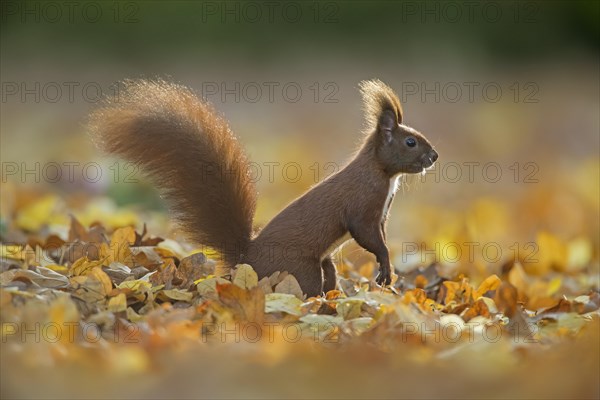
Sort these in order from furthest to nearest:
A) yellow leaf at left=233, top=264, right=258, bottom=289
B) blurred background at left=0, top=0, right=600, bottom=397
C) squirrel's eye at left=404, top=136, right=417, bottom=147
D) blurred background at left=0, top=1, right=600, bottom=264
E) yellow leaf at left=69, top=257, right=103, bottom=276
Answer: blurred background at left=0, top=1, right=600, bottom=264
blurred background at left=0, top=0, right=600, bottom=397
squirrel's eye at left=404, top=136, right=417, bottom=147
yellow leaf at left=69, top=257, right=103, bottom=276
yellow leaf at left=233, top=264, right=258, bottom=289

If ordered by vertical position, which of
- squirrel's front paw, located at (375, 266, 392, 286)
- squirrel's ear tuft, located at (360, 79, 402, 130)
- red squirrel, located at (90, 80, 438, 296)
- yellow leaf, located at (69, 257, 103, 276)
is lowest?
squirrel's front paw, located at (375, 266, 392, 286)

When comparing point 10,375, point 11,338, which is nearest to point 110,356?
point 10,375

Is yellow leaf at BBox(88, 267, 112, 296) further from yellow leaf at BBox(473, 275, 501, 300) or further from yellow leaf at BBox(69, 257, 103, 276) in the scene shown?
yellow leaf at BBox(473, 275, 501, 300)

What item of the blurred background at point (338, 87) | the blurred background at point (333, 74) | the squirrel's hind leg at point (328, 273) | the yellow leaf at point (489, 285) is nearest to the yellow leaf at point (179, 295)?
the squirrel's hind leg at point (328, 273)

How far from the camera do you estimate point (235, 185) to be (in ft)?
10.0

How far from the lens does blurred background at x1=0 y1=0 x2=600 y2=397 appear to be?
6090mm

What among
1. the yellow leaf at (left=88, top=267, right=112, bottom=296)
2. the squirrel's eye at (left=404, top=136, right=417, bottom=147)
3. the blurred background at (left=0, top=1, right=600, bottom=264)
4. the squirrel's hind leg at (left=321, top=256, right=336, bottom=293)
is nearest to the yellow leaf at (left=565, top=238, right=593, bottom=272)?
the squirrel's eye at (left=404, top=136, right=417, bottom=147)

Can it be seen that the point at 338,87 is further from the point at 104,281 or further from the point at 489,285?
the point at 104,281

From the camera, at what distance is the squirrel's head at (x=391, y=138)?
3143 mm

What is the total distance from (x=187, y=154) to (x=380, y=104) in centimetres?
63

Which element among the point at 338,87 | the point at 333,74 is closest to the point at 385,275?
the point at 338,87

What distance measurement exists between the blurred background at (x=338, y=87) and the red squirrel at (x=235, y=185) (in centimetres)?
228

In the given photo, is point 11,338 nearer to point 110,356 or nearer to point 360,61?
point 110,356

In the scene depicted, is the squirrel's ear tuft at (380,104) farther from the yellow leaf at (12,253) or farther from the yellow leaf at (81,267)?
the yellow leaf at (12,253)
